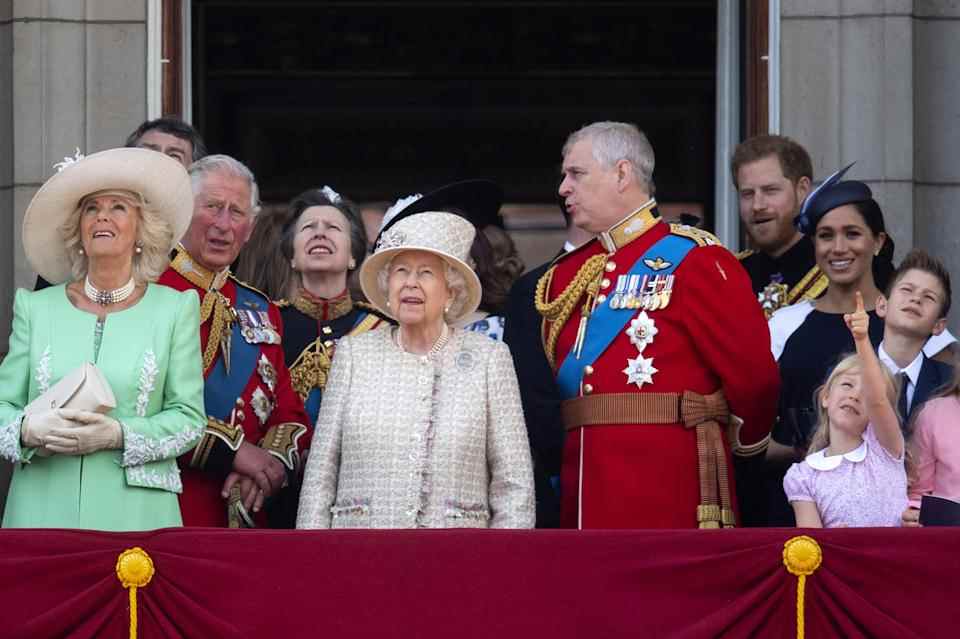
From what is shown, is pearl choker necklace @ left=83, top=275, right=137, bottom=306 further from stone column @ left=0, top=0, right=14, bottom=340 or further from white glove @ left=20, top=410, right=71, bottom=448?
stone column @ left=0, top=0, right=14, bottom=340

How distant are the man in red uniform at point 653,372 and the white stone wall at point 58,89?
8.66ft

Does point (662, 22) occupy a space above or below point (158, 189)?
above

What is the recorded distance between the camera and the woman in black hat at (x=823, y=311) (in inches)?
276

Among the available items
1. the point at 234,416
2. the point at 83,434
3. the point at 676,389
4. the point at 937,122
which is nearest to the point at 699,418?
the point at 676,389

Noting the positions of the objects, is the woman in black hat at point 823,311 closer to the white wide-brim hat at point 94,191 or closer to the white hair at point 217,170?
the white hair at point 217,170

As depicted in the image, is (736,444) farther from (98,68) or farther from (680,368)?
(98,68)

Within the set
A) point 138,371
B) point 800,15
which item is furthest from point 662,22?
point 138,371

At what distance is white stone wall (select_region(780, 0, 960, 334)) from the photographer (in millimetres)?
8633

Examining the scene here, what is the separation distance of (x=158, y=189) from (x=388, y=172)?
6412 mm

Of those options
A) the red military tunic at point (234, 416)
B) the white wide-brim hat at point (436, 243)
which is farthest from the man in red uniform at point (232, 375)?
the white wide-brim hat at point (436, 243)

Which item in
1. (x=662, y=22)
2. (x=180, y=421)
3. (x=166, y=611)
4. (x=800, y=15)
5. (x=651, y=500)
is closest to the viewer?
(x=166, y=611)

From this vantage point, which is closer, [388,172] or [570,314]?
[570,314]

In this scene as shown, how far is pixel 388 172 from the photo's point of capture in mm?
12805

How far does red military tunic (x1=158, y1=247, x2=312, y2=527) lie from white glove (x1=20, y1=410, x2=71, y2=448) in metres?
0.68
